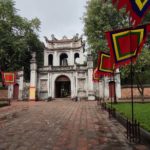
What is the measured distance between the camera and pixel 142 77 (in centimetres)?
3438

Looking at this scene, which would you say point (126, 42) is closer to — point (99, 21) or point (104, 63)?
point (104, 63)

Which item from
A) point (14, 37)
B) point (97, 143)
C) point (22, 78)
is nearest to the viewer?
point (97, 143)

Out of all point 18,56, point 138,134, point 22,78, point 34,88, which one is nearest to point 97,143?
point 138,134

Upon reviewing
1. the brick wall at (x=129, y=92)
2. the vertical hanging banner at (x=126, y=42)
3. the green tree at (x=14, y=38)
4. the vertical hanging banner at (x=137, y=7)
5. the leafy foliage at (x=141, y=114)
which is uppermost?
the green tree at (x=14, y=38)

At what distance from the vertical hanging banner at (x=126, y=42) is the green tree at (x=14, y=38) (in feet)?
96.4

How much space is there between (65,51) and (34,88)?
32.2 feet

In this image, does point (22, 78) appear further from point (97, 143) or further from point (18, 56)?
point (97, 143)

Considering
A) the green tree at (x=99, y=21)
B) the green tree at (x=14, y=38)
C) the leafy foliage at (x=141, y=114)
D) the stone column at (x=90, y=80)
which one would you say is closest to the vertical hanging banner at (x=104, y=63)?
the leafy foliage at (x=141, y=114)

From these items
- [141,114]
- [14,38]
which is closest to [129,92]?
[14,38]

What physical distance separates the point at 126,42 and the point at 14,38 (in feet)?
107

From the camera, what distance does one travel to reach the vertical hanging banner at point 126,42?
7.36m

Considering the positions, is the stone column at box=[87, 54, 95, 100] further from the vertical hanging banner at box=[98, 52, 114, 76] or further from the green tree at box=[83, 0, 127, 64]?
the vertical hanging banner at box=[98, 52, 114, 76]

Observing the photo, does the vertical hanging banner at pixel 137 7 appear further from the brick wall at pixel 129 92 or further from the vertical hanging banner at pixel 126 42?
the brick wall at pixel 129 92

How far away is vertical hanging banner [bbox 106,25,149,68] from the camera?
7.36 metres
